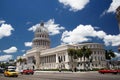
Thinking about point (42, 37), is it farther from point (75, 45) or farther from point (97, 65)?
point (97, 65)

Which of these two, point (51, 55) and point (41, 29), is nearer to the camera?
point (51, 55)

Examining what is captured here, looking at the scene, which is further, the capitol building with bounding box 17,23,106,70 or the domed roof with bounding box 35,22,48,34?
the domed roof with bounding box 35,22,48,34

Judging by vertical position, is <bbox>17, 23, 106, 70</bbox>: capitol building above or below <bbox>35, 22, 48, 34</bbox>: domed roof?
below

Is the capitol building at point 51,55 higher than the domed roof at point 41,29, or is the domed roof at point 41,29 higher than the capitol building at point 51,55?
the domed roof at point 41,29

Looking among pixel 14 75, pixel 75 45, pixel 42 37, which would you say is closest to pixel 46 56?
pixel 42 37

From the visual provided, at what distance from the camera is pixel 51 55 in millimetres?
143375

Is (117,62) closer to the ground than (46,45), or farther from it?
closer to the ground

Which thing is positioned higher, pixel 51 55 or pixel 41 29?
pixel 41 29

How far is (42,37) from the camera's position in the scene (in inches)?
6432

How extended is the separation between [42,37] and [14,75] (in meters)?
121

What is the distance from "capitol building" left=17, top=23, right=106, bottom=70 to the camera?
123250mm

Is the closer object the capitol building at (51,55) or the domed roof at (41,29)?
the capitol building at (51,55)

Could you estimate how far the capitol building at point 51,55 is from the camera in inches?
4852

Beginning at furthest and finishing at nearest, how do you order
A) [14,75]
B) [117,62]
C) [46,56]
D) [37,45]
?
[37,45], [46,56], [117,62], [14,75]
